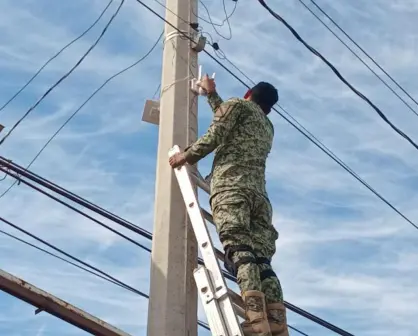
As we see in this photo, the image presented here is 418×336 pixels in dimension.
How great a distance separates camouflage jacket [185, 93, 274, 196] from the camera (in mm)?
4441

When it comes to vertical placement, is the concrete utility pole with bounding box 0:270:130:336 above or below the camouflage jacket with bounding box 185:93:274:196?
below

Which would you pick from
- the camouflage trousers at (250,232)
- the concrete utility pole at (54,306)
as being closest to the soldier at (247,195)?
the camouflage trousers at (250,232)

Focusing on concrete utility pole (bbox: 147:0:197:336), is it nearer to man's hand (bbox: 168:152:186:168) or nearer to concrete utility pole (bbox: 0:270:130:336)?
man's hand (bbox: 168:152:186:168)

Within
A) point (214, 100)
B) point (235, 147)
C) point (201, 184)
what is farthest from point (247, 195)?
point (214, 100)

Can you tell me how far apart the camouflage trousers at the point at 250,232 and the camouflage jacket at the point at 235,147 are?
74 millimetres

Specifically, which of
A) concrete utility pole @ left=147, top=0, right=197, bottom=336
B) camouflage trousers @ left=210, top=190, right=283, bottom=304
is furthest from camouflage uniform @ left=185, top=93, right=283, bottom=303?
concrete utility pole @ left=147, top=0, right=197, bottom=336

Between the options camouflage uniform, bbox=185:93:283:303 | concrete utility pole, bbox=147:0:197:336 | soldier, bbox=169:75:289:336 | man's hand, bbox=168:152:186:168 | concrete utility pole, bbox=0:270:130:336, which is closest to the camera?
soldier, bbox=169:75:289:336

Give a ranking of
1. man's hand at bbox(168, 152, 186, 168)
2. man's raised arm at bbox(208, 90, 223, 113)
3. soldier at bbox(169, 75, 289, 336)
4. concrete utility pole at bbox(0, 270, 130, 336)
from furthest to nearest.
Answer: concrete utility pole at bbox(0, 270, 130, 336) < man's raised arm at bbox(208, 90, 223, 113) < man's hand at bbox(168, 152, 186, 168) < soldier at bbox(169, 75, 289, 336)

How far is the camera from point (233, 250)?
4098 millimetres

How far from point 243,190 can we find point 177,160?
1.84 feet

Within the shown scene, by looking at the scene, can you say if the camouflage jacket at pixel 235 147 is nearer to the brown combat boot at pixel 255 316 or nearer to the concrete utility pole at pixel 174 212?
the concrete utility pole at pixel 174 212

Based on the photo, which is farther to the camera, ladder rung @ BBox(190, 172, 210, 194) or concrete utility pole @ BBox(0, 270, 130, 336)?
concrete utility pole @ BBox(0, 270, 130, 336)

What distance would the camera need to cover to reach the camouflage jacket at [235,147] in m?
4.44

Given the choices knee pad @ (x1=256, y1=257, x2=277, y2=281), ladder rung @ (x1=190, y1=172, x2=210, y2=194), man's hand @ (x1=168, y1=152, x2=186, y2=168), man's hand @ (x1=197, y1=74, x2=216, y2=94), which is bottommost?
knee pad @ (x1=256, y1=257, x2=277, y2=281)
